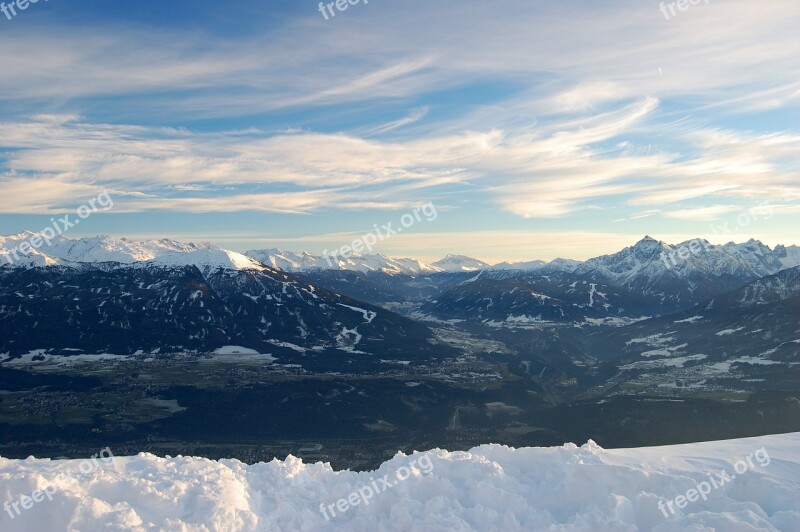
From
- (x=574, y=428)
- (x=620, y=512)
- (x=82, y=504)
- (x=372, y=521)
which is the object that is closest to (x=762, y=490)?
(x=620, y=512)

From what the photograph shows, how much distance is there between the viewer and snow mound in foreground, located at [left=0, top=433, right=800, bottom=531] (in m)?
22.2

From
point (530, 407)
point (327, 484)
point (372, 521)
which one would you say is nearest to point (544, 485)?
point (372, 521)

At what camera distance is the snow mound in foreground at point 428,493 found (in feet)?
73.0

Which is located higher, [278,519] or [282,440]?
[278,519]

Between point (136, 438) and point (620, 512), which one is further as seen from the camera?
point (136, 438)

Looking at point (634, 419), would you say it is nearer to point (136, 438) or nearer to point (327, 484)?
point (136, 438)

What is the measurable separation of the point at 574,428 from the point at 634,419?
17120mm

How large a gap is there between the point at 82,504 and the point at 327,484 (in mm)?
10343

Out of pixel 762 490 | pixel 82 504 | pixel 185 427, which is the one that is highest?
pixel 82 504

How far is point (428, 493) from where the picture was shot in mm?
25672

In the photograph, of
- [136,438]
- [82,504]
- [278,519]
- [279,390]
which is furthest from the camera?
[279,390]

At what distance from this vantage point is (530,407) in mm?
178250

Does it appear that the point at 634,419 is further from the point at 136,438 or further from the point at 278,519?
the point at 278,519

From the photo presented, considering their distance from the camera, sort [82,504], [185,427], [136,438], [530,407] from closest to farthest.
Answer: [82,504] < [136,438] < [185,427] < [530,407]
